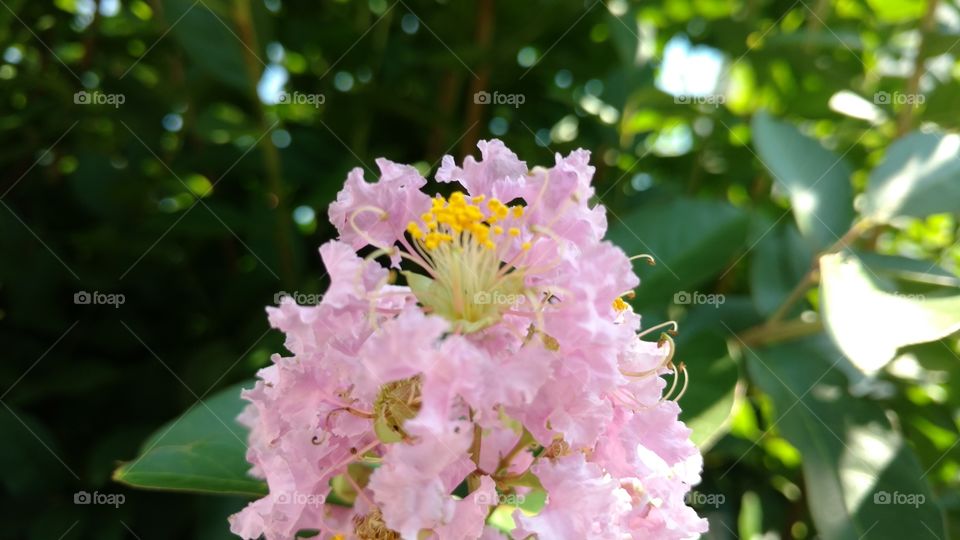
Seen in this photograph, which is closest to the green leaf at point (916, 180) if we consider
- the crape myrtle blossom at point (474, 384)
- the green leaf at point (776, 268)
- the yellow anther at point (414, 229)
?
the green leaf at point (776, 268)

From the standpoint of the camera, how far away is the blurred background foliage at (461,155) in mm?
1060

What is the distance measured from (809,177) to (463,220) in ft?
2.12

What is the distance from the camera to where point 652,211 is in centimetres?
115

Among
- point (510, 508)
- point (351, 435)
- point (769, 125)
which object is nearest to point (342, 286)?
point (351, 435)

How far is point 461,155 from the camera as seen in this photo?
1324 mm

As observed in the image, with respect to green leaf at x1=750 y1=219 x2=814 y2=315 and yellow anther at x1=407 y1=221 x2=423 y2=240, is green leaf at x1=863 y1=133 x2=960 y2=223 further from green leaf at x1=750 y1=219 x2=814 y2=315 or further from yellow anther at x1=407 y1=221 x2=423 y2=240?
yellow anther at x1=407 y1=221 x2=423 y2=240

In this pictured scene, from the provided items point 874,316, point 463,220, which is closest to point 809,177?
point 874,316

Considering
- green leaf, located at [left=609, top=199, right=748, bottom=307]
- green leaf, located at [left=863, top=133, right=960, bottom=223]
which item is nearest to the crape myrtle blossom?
green leaf, located at [left=609, top=199, right=748, bottom=307]

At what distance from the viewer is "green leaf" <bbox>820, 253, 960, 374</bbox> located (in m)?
0.76

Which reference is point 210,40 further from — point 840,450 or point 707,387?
point 840,450

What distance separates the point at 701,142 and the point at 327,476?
94 cm

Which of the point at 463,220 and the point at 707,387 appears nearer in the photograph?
the point at 463,220

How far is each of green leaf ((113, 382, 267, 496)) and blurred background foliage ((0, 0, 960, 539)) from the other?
21 millimetres

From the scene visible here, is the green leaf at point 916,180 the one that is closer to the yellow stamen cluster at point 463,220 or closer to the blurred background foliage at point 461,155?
the blurred background foliage at point 461,155
